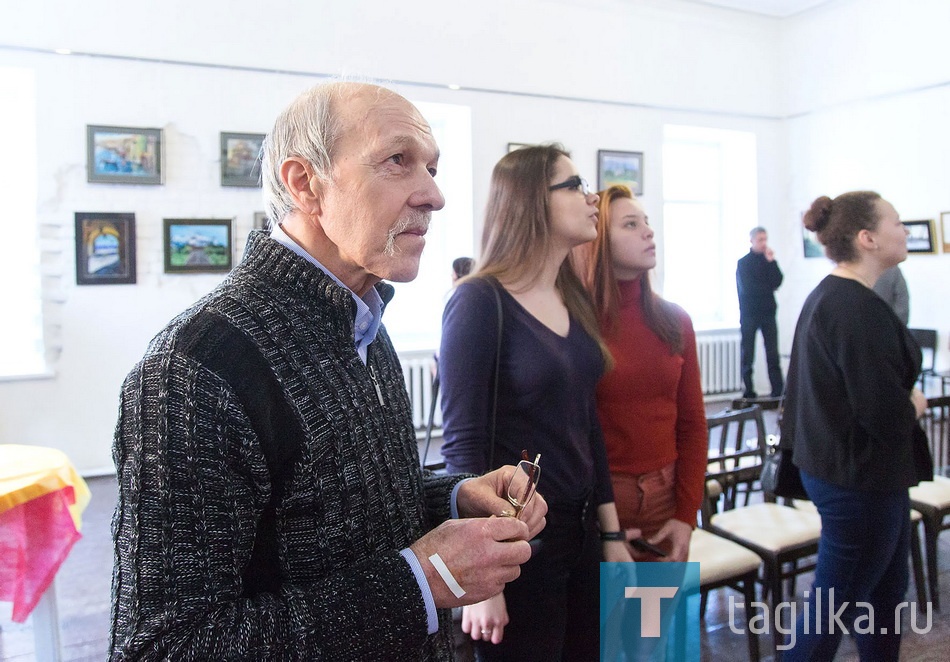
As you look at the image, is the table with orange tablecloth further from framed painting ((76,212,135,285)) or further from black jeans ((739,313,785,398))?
black jeans ((739,313,785,398))

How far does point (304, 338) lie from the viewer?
2.89ft

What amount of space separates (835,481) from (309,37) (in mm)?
5386

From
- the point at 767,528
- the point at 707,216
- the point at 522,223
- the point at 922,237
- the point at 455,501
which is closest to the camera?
the point at 455,501

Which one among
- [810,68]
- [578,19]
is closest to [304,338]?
[578,19]

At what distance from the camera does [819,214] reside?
2.10 metres

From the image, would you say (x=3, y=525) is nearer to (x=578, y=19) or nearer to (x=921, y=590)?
(x=921, y=590)

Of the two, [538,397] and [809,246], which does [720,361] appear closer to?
[809,246]

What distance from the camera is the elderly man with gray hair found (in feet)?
2.34

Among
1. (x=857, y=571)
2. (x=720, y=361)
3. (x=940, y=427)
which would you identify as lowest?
(x=857, y=571)

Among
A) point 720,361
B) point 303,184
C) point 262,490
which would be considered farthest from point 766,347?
point 262,490

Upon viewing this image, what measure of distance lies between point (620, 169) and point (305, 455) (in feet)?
22.3

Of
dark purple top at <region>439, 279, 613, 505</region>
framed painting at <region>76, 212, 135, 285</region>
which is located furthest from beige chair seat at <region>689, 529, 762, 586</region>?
framed painting at <region>76, 212, 135, 285</region>

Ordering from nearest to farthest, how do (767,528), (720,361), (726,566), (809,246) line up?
(726,566)
(767,528)
(720,361)
(809,246)

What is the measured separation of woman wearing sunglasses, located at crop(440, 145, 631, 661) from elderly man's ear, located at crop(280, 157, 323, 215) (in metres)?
0.61
